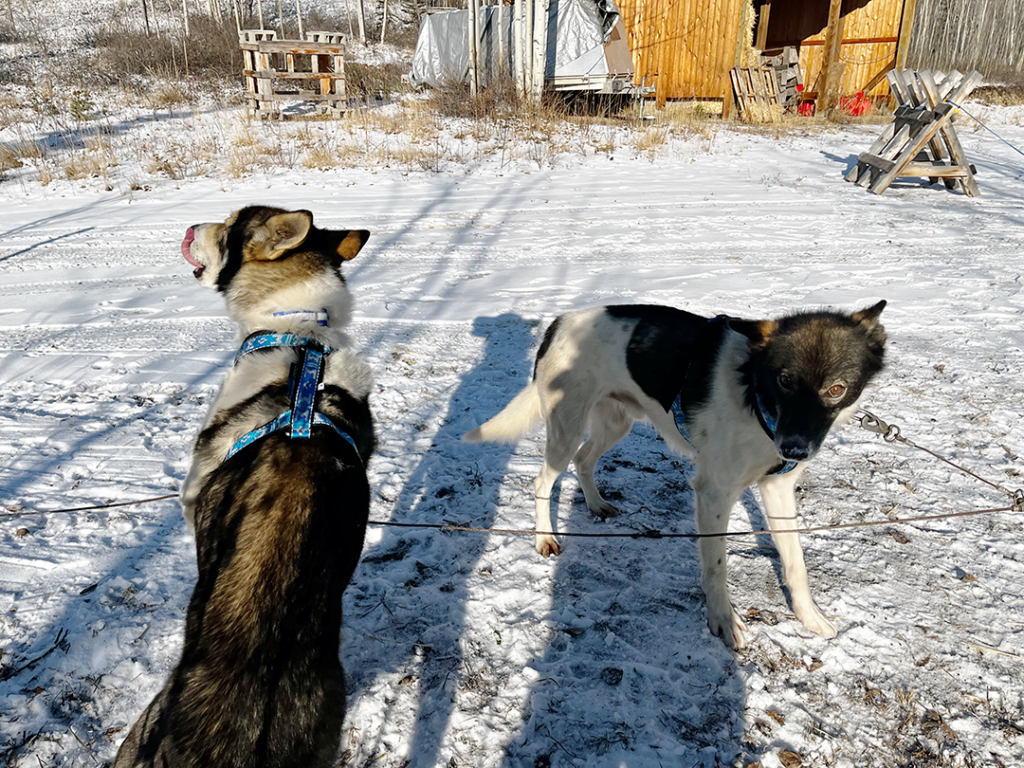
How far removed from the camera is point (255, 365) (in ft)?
7.75

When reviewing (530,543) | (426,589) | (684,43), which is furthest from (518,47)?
(426,589)

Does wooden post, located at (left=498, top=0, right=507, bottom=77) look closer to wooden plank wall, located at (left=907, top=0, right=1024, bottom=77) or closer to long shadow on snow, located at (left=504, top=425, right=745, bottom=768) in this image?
wooden plank wall, located at (left=907, top=0, right=1024, bottom=77)

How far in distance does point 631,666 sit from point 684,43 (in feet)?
72.9

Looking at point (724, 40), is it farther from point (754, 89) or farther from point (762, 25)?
point (754, 89)

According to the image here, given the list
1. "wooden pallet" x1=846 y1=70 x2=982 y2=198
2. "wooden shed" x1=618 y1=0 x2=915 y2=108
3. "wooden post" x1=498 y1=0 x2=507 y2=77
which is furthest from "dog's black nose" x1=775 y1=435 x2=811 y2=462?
"wooden shed" x1=618 y1=0 x2=915 y2=108

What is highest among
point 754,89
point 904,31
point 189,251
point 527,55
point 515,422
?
point 904,31

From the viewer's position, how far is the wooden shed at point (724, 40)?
63.4ft

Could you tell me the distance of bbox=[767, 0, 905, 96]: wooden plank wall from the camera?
19.8 m

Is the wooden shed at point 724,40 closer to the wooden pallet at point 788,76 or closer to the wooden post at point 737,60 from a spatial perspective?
the wooden post at point 737,60

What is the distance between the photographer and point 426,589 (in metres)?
2.96

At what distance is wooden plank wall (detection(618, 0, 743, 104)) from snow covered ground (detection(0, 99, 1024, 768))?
1491 cm

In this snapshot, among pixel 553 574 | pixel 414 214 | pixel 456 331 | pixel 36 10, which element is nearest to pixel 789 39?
pixel 414 214

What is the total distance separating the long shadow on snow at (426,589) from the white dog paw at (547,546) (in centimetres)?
29

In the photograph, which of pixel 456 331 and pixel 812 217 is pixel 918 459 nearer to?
pixel 456 331
